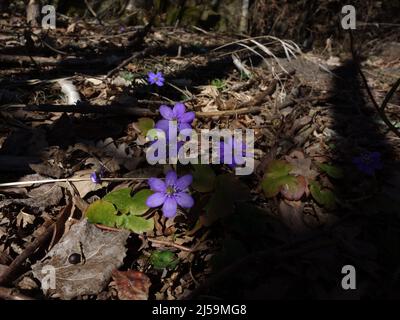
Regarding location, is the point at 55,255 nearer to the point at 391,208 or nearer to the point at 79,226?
the point at 79,226

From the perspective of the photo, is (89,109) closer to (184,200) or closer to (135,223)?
(135,223)

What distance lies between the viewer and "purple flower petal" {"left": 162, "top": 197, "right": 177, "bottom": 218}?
1.50 metres

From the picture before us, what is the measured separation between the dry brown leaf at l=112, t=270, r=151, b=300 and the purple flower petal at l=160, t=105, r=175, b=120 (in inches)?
33.2

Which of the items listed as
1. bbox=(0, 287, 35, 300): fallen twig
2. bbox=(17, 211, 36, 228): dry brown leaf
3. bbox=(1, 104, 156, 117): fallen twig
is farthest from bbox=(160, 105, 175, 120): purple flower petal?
bbox=(0, 287, 35, 300): fallen twig

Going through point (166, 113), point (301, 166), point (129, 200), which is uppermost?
point (166, 113)

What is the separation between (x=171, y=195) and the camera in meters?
1.52

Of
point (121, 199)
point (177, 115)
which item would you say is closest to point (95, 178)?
point (121, 199)

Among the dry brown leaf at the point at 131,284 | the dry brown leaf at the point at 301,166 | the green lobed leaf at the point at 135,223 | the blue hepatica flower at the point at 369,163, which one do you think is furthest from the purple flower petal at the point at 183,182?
the blue hepatica flower at the point at 369,163

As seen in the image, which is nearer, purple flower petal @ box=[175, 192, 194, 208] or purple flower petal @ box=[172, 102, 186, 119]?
purple flower petal @ box=[175, 192, 194, 208]

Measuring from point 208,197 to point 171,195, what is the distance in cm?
18

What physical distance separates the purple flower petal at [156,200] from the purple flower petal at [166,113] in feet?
1.84

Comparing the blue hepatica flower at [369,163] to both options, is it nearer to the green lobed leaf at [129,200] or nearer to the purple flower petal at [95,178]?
the green lobed leaf at [129,200]

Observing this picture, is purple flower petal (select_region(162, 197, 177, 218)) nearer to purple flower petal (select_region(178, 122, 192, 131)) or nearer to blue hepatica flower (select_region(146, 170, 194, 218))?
blue hepatica flower (select_region(146, 170, 194, 218))

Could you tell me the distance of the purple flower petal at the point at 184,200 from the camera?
1.49 metres
